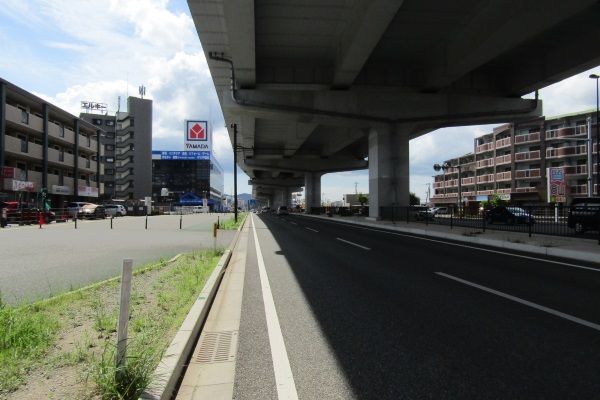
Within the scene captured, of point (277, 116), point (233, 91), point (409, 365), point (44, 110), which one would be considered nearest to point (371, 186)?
point (277, 116)

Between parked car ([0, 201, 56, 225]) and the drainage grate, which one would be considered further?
parked car ([0, 201, 56, 225])

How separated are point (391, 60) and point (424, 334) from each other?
18724 millimetres

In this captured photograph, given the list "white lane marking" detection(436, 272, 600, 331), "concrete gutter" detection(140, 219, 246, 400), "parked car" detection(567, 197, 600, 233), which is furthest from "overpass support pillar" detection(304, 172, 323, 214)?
"concrete gutter" detection(140, 219, 246, 400)

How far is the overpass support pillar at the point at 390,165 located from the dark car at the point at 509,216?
685 centimetres

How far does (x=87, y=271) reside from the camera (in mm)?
8078

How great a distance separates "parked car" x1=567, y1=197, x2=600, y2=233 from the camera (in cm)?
1363

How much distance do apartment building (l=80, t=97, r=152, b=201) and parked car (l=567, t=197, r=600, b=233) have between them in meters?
84.3

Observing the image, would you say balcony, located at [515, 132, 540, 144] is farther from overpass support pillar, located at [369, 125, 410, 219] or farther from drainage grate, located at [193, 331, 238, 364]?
drainage grate, located at [193, 331, 238, 364]

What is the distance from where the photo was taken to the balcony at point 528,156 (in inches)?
2117

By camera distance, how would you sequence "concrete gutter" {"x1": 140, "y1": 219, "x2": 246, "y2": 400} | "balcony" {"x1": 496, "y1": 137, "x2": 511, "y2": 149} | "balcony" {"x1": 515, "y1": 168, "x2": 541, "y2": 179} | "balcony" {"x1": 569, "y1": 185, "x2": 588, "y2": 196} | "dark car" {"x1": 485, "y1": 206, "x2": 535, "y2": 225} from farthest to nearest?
"balcony" {"x1": 496, "y1": 137, "x2": 511, "y2": 149} → "balcony" {"x1": 515, "y1": 168, "x2": 541, "y2": 179} → "balcony" {"x1": 569, "y1": 185, "x2": 588, "y2": 196} → "dark car" {"x1": 485, "y1": 206, "x2": 535, "y2": 225} → "concrete gutter" {"x1": 140, "y1": 219, "x2": 246, "y2": 400}

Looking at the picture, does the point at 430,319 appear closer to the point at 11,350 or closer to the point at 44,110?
the point at 11,350

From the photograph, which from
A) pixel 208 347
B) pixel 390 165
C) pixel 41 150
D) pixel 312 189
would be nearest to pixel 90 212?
pixel 41 150

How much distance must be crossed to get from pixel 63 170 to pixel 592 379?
176 ft

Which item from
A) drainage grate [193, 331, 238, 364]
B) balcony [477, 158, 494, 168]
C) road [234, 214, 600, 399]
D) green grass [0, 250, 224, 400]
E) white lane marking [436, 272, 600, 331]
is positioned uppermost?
balcony [477, 158, 494, 168]
